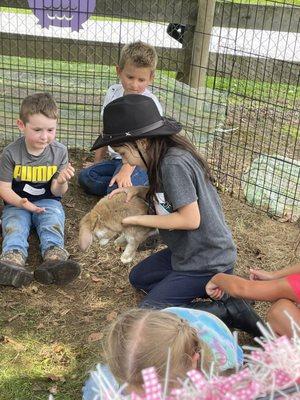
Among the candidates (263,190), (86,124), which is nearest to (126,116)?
(263,190)

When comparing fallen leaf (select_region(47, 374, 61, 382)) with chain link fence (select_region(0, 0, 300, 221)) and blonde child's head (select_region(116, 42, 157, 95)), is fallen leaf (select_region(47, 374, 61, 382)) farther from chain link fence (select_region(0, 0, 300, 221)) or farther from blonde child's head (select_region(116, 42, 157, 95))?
chain link fence (select_region(0, 0, 300, 221))

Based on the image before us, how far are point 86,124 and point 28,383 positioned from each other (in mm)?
3292

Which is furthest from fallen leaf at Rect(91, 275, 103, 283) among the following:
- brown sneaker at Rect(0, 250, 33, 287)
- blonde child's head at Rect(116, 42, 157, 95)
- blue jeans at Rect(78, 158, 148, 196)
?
blonde child's head at Rect(116, 42, 157, 95)

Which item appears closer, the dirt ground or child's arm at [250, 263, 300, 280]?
child's arm at [250, 263, 300, 280]

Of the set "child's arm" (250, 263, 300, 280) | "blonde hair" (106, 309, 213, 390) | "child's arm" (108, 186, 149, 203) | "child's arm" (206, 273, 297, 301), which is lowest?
"child's arm" (250, 263, 300, 280)

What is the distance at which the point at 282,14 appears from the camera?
5199 millimetres

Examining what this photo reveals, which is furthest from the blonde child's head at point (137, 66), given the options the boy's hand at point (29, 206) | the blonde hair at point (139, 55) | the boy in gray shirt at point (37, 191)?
the boy's hand at point (29, 206)

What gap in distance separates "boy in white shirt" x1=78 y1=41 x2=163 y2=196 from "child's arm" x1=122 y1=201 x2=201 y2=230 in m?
1.22

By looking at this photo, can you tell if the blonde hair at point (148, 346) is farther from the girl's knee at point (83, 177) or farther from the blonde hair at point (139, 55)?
the girl's knee at point (83, 177)

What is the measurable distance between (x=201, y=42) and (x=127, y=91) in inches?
47.8

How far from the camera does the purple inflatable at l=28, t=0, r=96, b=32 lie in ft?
16.4

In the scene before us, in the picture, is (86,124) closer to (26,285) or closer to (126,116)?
(26,285)

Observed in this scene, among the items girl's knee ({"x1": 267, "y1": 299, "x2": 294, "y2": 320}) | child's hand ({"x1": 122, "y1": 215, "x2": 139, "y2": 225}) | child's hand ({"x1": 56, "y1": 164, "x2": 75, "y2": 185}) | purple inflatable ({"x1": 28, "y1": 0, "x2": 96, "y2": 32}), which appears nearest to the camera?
girl's knee ({"x1": 267, "y1": 299, "x2": 294, "y2": 320})

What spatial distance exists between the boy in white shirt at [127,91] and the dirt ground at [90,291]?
0.68ft
